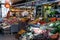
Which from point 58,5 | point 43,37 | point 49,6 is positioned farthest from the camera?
point 49,6

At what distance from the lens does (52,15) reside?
24.4 ft

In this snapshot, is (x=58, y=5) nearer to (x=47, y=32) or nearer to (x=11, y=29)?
(x=47, y=32)

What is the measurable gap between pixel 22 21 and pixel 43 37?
5.48 metres

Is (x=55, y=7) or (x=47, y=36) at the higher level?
(x=55, y=7)

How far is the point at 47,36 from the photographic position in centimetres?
544

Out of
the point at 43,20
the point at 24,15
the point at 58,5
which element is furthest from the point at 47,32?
the point at 24,15

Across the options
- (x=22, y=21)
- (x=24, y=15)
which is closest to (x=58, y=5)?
(x=22, y=21)

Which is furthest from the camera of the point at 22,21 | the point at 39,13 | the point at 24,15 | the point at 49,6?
the point at 24,15

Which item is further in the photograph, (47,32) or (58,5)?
(58,5)

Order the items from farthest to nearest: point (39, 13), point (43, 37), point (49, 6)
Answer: point (39, 13)
point (49, 6)
point (43, 37)

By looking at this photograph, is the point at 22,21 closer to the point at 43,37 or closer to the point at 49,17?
the point at 49,17

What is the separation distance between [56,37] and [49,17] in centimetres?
245

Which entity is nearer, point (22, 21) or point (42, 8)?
point (42, 8)

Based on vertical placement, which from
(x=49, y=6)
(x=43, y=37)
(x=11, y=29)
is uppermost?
(x=49, y=6)
